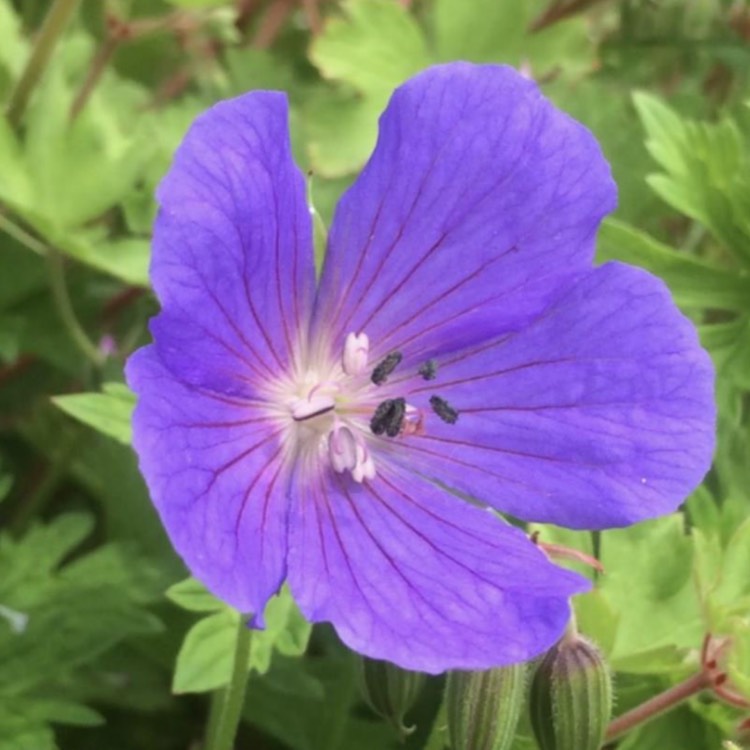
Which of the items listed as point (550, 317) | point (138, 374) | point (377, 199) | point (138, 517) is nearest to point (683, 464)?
point (550, 317)

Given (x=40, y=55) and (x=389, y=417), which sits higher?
(x=40, y=55)

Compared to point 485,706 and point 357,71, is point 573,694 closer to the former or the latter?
point 485,706

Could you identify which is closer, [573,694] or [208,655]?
[573,694]

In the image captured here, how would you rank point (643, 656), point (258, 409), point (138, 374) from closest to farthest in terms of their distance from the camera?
point (138, 374) < point (258, 409) < point (643, 656)

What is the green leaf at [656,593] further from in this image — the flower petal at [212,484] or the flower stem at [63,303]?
the flower stem at [63,303]

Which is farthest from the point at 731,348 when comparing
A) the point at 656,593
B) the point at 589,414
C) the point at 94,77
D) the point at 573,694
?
the point at 94,77

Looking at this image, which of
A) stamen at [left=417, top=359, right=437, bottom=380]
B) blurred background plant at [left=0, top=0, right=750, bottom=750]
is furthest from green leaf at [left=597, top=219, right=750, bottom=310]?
stamen at [left=417, top=359, right=437, bottom=380]

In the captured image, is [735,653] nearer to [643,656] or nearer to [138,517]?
[643,656]

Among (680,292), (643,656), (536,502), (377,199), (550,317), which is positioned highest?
(377,199)

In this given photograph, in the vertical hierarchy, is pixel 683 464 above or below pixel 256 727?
above
